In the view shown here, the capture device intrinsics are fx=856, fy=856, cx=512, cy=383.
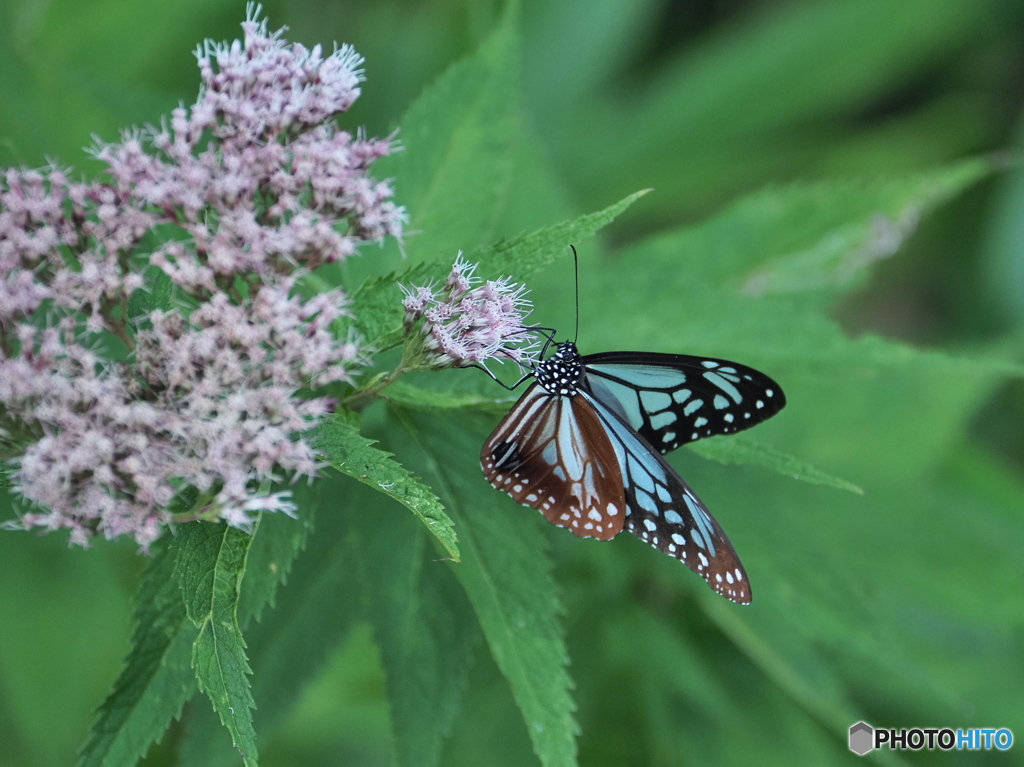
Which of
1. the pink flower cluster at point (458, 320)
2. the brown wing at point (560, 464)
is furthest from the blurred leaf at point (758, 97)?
the pink flower cluster at point (458, 320)

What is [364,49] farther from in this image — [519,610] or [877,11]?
[519,610]

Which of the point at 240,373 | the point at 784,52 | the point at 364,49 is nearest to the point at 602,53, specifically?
the point at 784,52

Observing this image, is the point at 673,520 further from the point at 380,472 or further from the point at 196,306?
the point at 196,306

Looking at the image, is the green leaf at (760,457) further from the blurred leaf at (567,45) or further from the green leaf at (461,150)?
the blurred leaf at (567,45)

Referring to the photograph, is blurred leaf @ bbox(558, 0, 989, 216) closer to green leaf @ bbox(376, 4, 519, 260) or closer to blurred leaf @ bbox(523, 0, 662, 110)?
blurred leaf @ bbox(523, 0, 662, 110)

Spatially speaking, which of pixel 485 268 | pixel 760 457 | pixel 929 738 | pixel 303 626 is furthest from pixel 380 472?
pixel 929 738

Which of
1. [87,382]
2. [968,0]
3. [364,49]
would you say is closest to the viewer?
[87,382]
